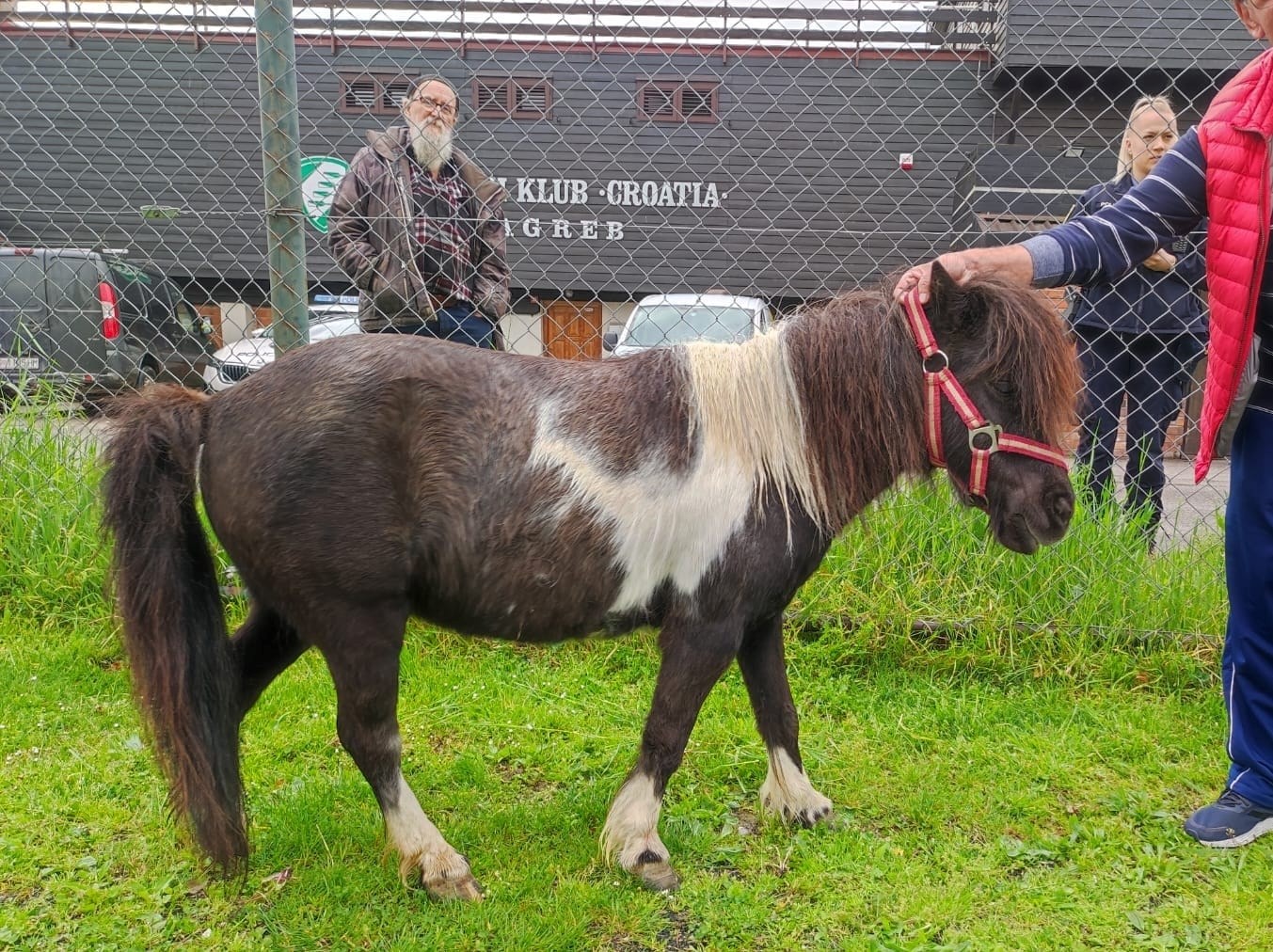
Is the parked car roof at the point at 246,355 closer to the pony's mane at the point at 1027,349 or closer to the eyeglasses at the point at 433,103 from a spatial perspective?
the eyeglasses at the point at 433,103

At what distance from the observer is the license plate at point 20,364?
4.29 meters

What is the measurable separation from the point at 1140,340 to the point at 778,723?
8.88ft

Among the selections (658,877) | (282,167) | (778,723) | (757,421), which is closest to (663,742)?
(658,877)

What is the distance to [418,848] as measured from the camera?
7.52 feet

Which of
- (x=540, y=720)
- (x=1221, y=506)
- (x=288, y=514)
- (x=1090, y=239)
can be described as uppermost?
(x=1090, y=239)

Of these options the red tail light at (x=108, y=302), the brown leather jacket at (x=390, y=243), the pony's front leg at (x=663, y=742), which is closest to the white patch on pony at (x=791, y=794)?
the pony's front leg at (x=663, y=742)

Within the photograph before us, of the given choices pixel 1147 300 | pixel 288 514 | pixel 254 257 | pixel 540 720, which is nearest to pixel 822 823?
pixel 540 720

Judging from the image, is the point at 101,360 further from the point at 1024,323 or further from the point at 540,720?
the point at 1024,323

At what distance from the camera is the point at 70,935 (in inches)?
83.9

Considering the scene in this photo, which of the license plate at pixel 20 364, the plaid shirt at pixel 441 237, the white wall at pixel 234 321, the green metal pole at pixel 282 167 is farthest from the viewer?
the white wall at pixel 234 321

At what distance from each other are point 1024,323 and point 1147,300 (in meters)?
2.29

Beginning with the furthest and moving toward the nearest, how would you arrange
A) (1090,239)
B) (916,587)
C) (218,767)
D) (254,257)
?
(254,257)
(916,587)
(1090,239)
(218,767)

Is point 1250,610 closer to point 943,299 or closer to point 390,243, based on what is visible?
point 943,299

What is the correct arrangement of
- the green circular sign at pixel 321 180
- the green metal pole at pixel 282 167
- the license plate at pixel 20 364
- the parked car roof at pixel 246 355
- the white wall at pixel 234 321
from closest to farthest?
the green metal pole at pixel 282 167, the license plate at pixel 20 364, the parked car roof at pixel 246 355, the white wall at pixel 234 321, the green circular sign at pixel 321 180
